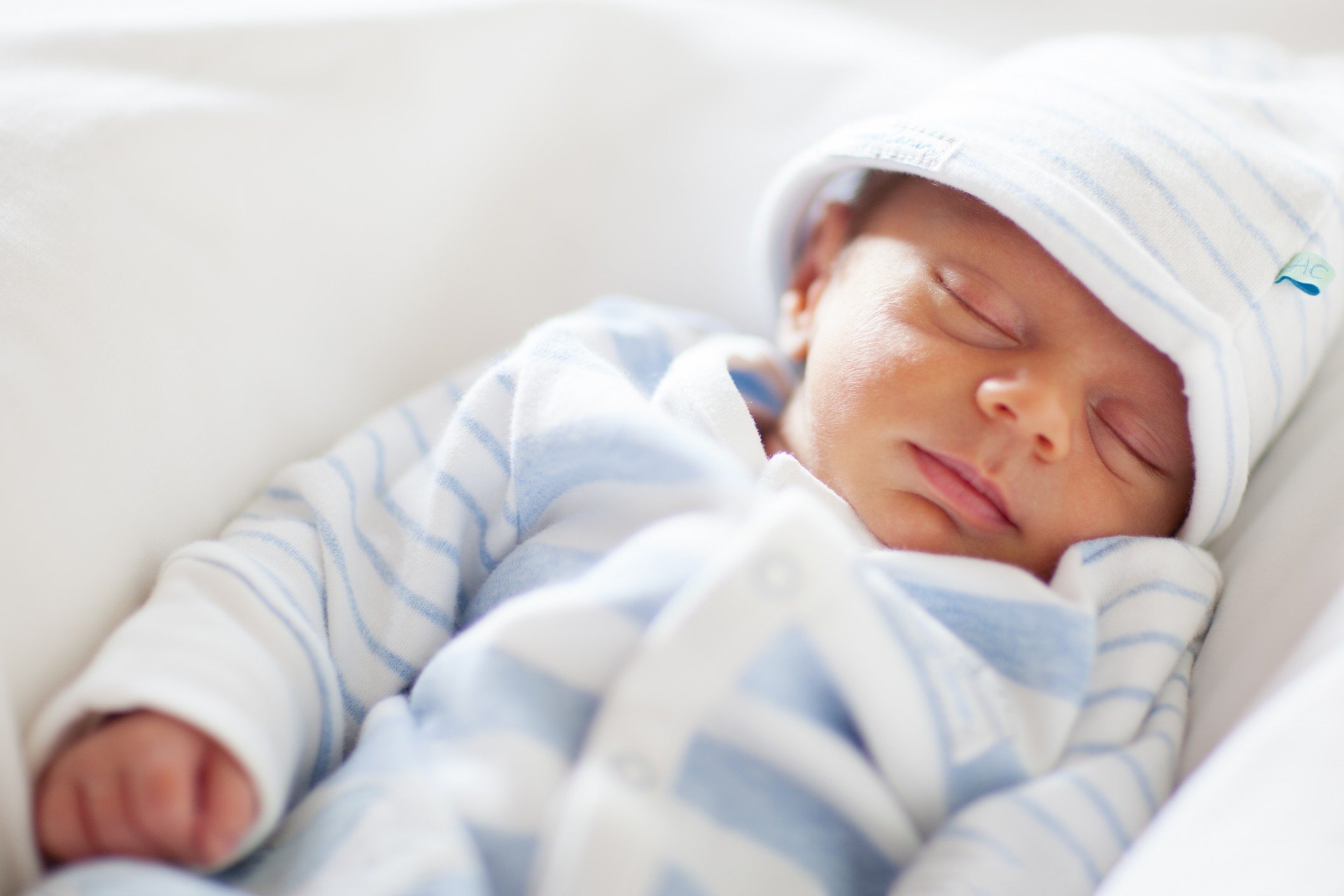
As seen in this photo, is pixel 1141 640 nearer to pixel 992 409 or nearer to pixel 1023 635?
pixel 1023 635

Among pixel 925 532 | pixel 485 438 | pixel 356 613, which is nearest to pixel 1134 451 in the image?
pixel 925 532

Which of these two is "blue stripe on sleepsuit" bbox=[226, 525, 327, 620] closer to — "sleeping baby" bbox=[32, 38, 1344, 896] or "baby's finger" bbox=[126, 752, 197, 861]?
"sleeping baby" bbox=[32, 38, 1344, 896]

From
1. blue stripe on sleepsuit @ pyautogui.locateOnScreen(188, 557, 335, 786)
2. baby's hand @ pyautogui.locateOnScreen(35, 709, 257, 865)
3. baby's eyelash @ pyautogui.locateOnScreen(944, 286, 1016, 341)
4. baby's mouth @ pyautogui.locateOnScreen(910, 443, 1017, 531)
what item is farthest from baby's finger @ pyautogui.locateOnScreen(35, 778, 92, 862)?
baby's eyelash @ pyautogui.locateOnScreen(944, 286, 1016, 341)

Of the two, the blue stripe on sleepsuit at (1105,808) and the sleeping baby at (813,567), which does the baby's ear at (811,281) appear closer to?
the sleeping baby at (813,567)

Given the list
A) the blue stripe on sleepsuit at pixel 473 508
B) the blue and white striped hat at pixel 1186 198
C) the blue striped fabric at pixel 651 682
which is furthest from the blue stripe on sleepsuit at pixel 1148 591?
the blue stripe on sleepsuit at pixel 473 508

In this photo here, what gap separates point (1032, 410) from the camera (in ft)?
3.00

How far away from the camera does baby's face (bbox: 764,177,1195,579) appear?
95 centimetres

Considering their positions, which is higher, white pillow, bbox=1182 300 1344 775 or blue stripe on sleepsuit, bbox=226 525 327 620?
white pillow, bbox=1182 300 1344 775

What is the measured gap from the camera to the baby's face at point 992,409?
950mm

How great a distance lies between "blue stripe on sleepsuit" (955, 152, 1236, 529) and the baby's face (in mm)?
37

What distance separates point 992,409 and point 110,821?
0.72m

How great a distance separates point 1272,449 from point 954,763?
58 centimetres

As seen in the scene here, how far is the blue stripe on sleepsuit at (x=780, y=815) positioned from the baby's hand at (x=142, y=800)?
11.8 inches

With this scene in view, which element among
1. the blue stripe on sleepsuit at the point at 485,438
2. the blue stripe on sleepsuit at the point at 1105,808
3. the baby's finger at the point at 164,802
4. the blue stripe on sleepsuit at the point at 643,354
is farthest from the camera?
the blue stripe on sleepsuit at the point at 643,354
